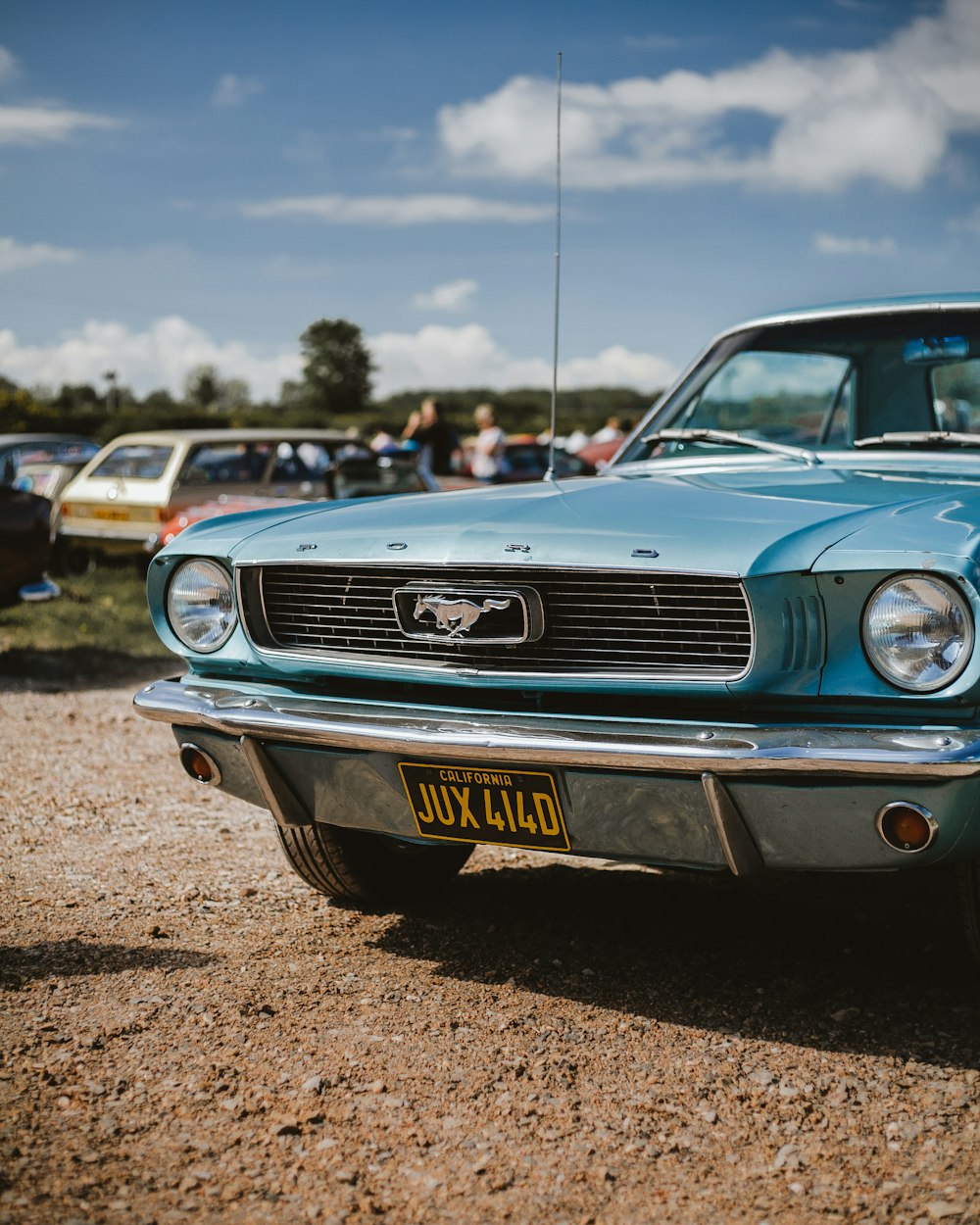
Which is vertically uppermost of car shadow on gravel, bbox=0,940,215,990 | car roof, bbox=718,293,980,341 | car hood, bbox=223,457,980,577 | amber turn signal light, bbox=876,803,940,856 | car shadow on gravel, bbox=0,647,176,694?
car roof, bbox=718,293,980,341

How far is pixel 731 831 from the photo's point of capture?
258 centimetres

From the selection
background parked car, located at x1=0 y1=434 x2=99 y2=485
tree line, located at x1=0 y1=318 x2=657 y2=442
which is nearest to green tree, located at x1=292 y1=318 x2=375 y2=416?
tree line, located at x1=0 y1=318 x2=657 y2=442

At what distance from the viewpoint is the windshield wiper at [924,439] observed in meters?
3.60

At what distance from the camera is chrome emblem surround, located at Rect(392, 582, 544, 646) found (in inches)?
109

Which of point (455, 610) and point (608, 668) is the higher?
point (455, 610)

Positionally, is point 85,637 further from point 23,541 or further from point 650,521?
point 650,521

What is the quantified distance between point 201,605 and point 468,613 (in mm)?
854

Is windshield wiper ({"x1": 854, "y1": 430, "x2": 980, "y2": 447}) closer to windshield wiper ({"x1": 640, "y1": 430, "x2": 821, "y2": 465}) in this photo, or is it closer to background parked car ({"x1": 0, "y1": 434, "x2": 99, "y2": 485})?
windshield wiper ({"x1": 640, "y1": 430, "x2": 821, "y2": 465})

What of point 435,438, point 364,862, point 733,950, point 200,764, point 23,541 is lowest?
point 733,950

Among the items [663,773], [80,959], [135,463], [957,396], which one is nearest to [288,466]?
[135,463]

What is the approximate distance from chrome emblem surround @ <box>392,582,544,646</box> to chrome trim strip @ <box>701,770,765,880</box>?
513 millimetres

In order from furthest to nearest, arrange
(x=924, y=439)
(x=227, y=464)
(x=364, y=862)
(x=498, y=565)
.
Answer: (x=227, y=464)
(x=924, y=439)
(x=364, y=862)
(x=498, y=565)

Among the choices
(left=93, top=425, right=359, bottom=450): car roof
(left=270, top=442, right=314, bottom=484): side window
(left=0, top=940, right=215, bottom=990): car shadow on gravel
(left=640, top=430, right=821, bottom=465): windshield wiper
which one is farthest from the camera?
(left=270, top=442, right=314, bottom=484): side window

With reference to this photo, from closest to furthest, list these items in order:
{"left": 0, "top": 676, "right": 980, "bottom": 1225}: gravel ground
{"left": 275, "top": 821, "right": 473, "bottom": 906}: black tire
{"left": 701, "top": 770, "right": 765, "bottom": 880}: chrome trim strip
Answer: {"left": 0, "top": 676, "right": 980, "bottom": 1225}: gravel ground → {"left": 701, "top": 770, "right": 765, "bottom": 880}: chrome trim strip → {"left": 275, "top": 821, "right": 473, "bottom": 906}: black tire
